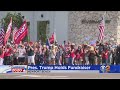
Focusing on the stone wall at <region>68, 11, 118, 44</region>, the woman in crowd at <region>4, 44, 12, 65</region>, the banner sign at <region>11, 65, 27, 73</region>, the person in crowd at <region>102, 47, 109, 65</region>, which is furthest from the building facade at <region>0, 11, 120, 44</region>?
the banner sign at <region>11, 65, 27, 73</region>

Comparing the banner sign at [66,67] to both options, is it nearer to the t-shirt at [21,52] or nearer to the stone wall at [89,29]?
the t-shirt at [21,52]

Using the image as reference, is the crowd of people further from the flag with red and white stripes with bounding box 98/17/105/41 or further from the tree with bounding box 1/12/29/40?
the tree with bounding box 1/12/29/40

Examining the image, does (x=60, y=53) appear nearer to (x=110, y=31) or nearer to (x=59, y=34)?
(x=59, y=34)

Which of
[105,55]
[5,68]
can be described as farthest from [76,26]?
[5,68]

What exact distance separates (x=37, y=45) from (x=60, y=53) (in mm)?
939

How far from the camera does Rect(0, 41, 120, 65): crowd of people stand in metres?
19.8

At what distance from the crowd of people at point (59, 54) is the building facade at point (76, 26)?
0.88 ft

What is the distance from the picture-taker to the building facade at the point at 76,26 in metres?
19.5

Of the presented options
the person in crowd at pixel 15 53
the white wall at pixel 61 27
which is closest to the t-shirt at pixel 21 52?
the person in crowd at pixel 15 53

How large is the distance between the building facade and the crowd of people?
27cm

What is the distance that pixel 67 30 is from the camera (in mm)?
20172

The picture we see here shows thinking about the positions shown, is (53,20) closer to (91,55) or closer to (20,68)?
(91,55)

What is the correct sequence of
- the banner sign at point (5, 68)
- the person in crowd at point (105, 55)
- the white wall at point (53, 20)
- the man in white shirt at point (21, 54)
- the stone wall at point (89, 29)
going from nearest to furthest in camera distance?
the white wall at point (53, 20) < the banner sign at point (5, 68) < the stone wall at point (89, 29) < the person in crowd at point (105, 55) < the man in white shirt at point (21, 54)
